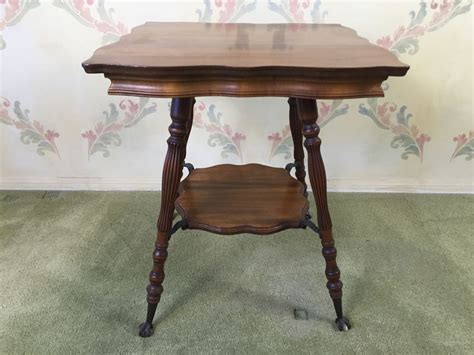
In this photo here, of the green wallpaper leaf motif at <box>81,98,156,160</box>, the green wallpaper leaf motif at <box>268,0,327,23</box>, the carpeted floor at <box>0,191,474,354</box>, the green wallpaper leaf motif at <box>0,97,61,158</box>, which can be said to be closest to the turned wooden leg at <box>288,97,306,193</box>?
the carpeted floor at <box>0,191,474,354</box>

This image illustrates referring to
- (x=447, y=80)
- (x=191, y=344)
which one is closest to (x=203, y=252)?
(x=191, y=344)

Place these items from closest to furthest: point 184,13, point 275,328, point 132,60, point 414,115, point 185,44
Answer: point 132,60
point 185,44
point 275,328
point 184,13
point 414,115

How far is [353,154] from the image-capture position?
1322 millimetres

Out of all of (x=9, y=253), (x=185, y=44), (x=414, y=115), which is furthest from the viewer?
(x=414, y=115)

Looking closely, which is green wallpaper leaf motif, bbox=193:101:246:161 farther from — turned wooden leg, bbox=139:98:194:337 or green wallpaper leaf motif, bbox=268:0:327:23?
turned wooden leg, bbox=139:98:194:337

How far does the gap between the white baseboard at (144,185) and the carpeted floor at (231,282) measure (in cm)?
6


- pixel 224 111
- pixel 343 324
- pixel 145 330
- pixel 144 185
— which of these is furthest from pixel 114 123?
pixel 343 324

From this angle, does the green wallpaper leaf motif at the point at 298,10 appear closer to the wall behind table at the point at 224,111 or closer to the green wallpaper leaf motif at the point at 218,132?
the wall behind table at the point at 224,111

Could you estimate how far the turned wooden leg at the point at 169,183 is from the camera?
2.37 ft

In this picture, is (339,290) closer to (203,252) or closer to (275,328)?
(275,328)

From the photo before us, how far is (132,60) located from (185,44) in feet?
0.48

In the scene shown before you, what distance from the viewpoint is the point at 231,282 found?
969 mm

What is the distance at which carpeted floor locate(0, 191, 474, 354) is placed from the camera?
0.82 m

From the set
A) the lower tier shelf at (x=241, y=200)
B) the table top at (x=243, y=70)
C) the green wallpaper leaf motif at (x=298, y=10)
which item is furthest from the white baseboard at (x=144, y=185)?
the table top at (x=243, y=70)
